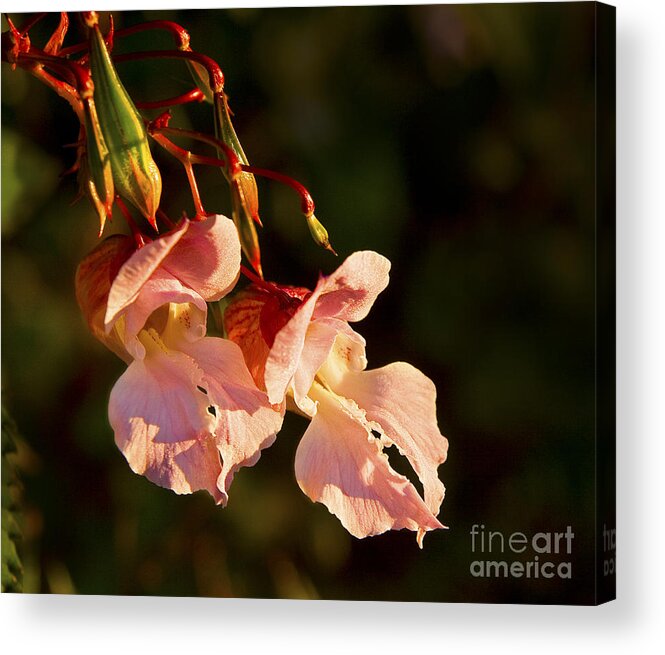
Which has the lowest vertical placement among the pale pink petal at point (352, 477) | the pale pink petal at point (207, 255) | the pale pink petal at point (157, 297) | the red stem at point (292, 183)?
the pale pink petal at point (352, 477)

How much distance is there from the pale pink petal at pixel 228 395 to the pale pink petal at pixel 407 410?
0.30 feet

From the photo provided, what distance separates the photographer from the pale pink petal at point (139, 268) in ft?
4.14

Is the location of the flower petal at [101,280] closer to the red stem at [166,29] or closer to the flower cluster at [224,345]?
the flower cluster at [224,345]

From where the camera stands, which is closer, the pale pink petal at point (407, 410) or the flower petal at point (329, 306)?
the flower petal at point (329, 306)

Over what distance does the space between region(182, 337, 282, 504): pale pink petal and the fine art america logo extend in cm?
28

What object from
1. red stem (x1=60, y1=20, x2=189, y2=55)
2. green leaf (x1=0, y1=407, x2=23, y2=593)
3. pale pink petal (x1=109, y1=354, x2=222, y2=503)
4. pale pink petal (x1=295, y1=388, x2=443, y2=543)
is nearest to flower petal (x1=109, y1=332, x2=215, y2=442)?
pale pink petal (x1=109, y1=354, x2=222, y2=503)

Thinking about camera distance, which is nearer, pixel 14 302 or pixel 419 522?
pixel 419 522

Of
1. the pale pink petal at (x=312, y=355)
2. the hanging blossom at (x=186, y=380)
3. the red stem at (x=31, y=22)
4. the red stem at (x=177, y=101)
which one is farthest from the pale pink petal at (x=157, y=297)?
the red stem at (x=31, y=22)

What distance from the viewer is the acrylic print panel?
4.51 feet

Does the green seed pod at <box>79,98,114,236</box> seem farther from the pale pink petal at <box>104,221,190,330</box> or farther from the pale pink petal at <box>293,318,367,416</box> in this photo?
the pale pink petal at <box>293,318,367,416</box>

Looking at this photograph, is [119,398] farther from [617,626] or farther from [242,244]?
[617,626]

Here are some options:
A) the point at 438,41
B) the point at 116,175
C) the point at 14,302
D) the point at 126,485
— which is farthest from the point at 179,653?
the point at 438,41

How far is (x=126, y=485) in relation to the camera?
1.53 metres

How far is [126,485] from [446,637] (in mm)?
381
